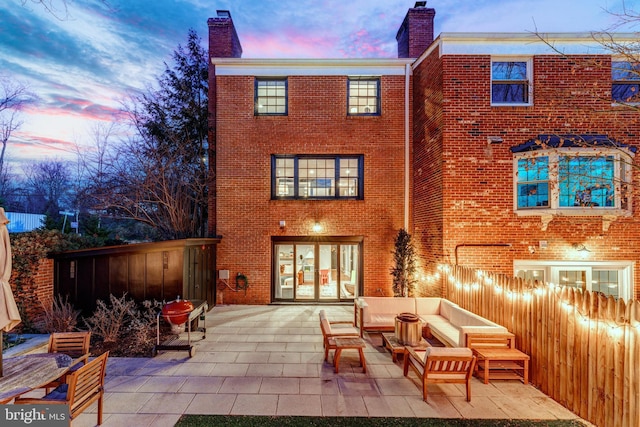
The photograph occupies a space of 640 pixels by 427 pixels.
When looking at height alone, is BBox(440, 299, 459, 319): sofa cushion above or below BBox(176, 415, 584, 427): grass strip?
above

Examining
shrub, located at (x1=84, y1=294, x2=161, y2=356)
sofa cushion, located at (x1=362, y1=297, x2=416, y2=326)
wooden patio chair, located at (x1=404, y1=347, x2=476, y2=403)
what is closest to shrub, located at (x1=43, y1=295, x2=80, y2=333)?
shrub, located at (x1=84, y1=294, x2=161, y2=356)

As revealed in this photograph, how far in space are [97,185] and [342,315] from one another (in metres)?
10.8

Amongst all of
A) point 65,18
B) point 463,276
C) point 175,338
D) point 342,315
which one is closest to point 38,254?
point 175,338

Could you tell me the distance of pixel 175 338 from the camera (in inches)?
261

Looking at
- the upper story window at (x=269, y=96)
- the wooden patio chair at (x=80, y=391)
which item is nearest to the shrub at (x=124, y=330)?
the wooden patio chair at (x=80, y=391)

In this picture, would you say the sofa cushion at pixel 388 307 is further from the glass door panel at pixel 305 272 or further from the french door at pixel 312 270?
the glass door panel at pixel 305 272

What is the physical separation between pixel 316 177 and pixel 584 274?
347 inches

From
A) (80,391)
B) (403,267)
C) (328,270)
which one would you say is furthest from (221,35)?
(80,391)

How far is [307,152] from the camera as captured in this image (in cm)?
1026

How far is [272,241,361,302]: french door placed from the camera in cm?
1024

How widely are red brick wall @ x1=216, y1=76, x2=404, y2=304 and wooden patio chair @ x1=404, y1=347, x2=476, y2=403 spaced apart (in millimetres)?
5836

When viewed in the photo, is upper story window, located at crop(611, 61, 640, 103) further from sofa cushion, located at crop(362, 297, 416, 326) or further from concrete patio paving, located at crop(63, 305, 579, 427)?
concrete patio paving, located at crop(63, 305, 579, 427)

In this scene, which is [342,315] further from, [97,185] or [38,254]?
[97,185]

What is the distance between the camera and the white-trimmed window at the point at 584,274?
806 cm
